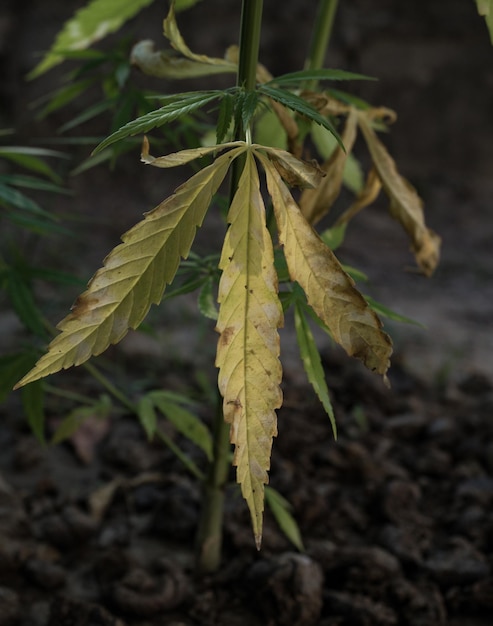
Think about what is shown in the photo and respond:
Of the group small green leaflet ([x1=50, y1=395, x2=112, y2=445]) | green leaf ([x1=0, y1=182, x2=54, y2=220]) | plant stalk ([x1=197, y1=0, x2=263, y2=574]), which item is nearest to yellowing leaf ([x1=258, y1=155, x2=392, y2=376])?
plant stalk ([x1=197, y1=0, x2=263, y2=574])

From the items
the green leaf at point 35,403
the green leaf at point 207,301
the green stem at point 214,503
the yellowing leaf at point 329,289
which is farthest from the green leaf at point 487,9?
the green leaf at point 35,403

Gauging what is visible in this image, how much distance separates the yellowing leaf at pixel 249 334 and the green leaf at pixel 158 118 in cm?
5

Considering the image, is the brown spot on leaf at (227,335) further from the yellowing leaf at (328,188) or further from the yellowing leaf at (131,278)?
the yellowing leaf at (328,188)

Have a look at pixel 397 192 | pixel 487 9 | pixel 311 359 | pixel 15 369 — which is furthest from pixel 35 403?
pixel 487 9

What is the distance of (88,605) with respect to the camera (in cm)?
79

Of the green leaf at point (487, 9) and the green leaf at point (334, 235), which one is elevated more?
the green leaf at point (487, 9)

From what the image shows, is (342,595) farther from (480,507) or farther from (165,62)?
(165,62)

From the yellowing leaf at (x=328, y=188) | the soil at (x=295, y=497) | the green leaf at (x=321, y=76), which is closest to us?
the green leaf at (x=321, y=76)

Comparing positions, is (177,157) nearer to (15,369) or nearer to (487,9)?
(487,9)

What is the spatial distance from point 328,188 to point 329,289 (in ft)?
0.87

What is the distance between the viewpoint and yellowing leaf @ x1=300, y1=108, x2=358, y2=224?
73 centimetres

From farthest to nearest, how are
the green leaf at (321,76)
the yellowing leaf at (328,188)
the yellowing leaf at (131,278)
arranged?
the yellowing leaf at (328,188), the green leaf at (321,76), the yellowing leaf at (131,278)

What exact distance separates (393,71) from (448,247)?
0.80m

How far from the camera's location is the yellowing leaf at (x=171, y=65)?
2.16ft
